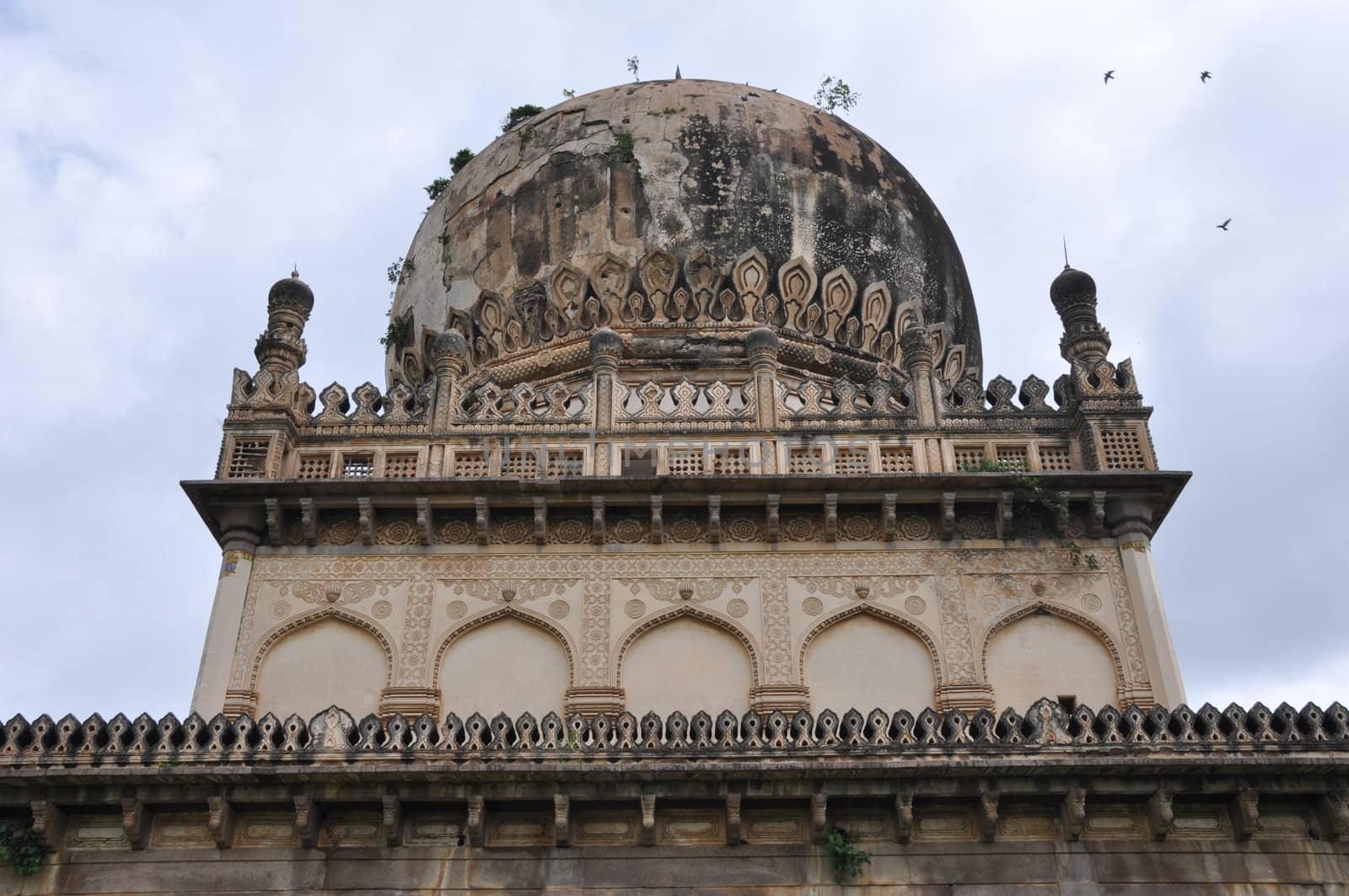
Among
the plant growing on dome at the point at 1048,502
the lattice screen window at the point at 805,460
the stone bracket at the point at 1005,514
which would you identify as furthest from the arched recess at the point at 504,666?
the plant growing on dome at the point at 1048,502

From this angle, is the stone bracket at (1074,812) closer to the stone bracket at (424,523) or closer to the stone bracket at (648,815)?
the stone bracket at (648,815)

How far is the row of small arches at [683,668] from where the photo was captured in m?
13.5

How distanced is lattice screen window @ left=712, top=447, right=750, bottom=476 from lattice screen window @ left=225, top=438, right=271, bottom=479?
4361mm

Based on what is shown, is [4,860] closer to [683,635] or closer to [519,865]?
[519,865]

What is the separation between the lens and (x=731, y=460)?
14680mm

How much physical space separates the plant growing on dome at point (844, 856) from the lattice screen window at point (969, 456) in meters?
5.60

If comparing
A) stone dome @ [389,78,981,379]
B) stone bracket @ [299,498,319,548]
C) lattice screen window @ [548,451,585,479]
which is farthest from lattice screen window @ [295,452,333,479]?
stone dome @ [389,78,981,379]

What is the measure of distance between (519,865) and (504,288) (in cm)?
978

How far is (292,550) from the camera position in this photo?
1427 cm

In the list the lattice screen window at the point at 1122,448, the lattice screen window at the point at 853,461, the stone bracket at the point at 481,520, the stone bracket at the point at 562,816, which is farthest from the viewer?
the lattice screen window at the point at 853,461

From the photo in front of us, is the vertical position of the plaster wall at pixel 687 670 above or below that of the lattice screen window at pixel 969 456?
below

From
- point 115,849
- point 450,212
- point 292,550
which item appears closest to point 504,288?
point 450,212

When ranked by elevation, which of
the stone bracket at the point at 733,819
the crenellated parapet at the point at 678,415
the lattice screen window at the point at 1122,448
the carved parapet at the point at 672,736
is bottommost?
the stone bracket at the point at 733,819

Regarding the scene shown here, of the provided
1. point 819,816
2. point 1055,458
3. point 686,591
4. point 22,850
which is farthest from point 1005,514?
point 22,850
